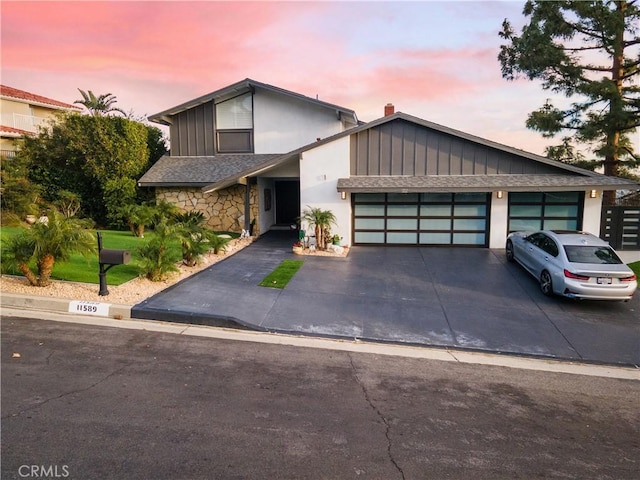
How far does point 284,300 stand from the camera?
1024 centimetres

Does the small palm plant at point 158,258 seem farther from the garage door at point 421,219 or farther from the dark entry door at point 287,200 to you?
the dark entry door at point 287,200

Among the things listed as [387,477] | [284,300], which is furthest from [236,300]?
[387,477]

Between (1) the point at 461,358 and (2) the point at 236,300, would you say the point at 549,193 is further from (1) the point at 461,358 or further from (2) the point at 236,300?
(2) the point at 236,300

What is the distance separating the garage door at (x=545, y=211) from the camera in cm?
1603

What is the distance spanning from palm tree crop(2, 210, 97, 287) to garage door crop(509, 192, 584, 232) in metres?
14.3

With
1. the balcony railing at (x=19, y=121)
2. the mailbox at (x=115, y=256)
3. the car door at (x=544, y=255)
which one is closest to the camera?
the mailbox at (x=115, y=256)

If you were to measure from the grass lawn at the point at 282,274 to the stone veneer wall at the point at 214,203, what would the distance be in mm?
6949

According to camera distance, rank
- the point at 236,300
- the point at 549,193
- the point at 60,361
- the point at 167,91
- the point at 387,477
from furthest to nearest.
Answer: the point at 167,91 → the point at 549,193 → the point at 236,300 → the point at 60,361 → the point at 387,477

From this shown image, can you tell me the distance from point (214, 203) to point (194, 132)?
14.0 feet

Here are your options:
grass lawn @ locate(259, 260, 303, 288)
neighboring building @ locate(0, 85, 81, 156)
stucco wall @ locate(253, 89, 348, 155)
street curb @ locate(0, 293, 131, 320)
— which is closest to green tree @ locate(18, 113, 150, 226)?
stucco wall @ locate(253, 89, 348, 155)

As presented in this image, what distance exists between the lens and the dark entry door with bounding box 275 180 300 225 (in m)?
22.7

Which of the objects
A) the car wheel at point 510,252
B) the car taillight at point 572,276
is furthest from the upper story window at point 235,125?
the car taillight at point 572,276

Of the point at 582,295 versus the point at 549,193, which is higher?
the point at 549,193

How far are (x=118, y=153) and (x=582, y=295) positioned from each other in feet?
63.1
